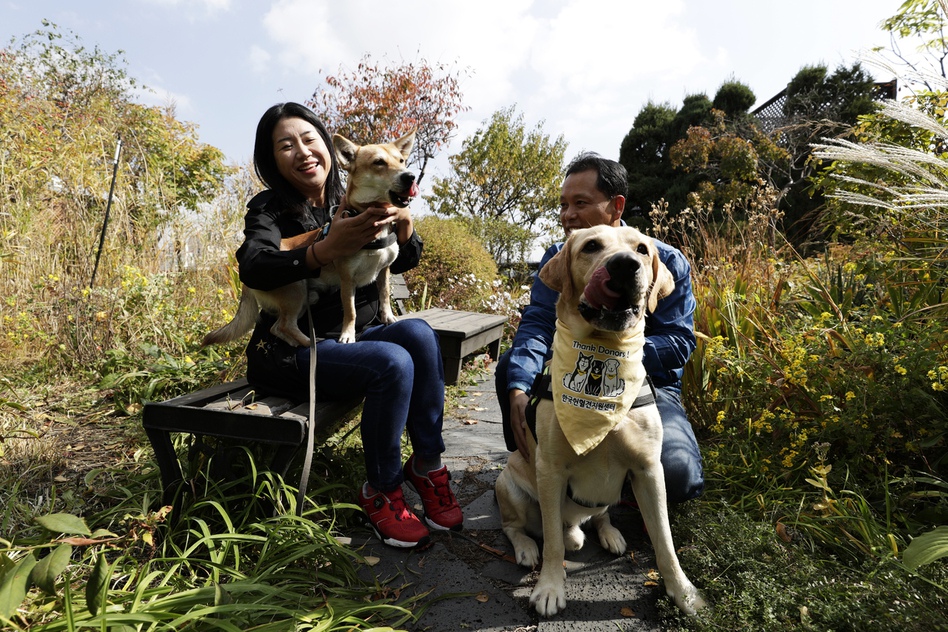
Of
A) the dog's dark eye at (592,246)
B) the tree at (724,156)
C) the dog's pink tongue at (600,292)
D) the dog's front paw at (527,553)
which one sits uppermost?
the tree at (724,156)

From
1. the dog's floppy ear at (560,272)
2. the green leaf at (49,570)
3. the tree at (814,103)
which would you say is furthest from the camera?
the tree at (814,103)

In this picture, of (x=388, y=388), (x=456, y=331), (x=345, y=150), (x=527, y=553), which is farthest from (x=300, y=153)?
(x=527, y=553)

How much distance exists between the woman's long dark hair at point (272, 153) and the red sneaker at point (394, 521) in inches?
61.9

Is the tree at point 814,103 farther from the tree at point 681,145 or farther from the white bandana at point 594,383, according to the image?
the white bandana at point 594,383

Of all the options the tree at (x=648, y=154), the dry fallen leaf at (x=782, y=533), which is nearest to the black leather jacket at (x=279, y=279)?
the dry fallen leaf at (x=782, y=533)

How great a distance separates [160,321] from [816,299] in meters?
5.12

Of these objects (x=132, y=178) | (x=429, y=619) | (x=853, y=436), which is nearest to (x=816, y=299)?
(x=853, y=436)

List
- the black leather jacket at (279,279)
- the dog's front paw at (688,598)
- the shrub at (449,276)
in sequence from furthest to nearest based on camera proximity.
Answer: the shrub at (449,276) < the black leather jacket at (279,279) < the dog's front paw at (688,598)

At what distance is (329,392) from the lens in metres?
2.47

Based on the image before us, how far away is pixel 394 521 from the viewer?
7.73 feet

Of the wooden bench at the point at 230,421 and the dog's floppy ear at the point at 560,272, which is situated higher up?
the dog's floppy ear at the point at 560,272

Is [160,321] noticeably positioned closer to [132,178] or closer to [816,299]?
[132,178]

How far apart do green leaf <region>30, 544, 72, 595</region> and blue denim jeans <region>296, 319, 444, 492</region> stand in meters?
1.21

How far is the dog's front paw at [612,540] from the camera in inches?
Result: 91.9
